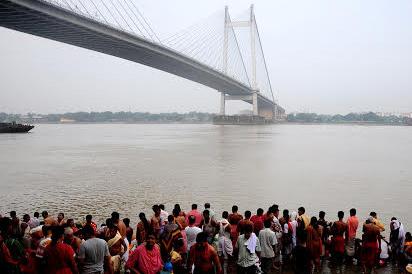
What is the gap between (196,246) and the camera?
434cm

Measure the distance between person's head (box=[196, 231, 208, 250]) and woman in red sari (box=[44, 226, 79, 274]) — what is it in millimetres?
1171

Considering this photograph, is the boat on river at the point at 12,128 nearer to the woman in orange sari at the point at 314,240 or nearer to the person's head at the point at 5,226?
the person's head at the point at 5,226

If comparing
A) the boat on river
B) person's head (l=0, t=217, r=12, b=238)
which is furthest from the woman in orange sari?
the boat on river

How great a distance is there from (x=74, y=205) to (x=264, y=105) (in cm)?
9445

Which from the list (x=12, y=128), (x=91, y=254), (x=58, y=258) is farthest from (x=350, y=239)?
(x=12, y=128)

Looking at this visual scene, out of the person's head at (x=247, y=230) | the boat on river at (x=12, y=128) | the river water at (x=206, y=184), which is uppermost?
the person's head at (x=247, y=230)

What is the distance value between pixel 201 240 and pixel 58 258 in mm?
1348

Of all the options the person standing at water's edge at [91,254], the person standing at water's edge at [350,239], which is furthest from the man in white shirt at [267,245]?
the person standing at water's edge at [91,254]

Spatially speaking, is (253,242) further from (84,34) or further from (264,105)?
(264,105)

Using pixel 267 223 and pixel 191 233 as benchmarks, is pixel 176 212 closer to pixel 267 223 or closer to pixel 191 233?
pixel 191 233

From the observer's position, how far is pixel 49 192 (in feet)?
44.8

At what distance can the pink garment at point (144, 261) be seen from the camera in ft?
13.9

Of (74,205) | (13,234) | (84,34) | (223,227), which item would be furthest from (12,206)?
(84,34)

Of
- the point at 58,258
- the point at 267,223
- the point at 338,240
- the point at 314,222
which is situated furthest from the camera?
the point at 338,240
